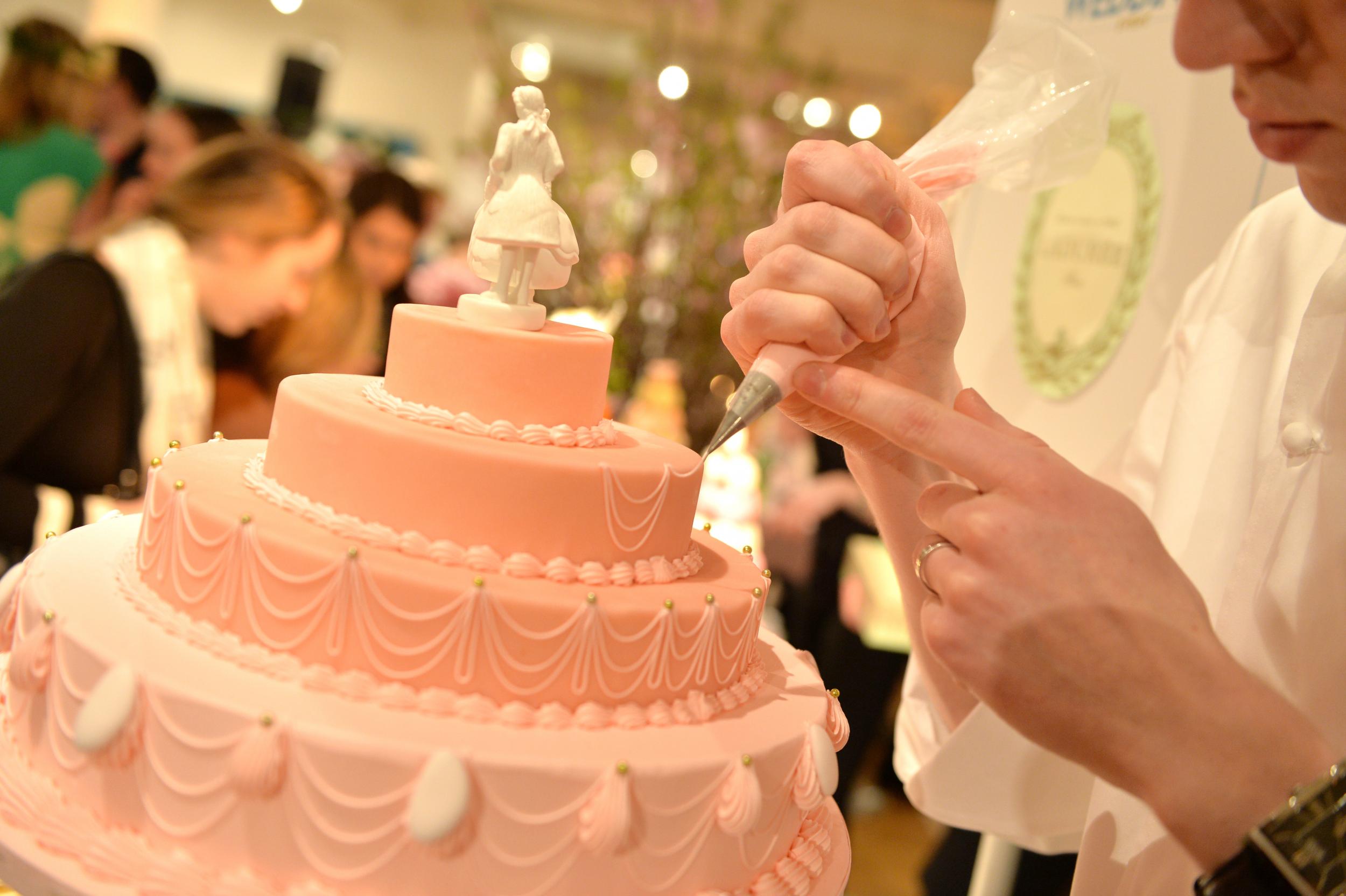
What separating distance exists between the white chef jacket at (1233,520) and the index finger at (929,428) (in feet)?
2.04

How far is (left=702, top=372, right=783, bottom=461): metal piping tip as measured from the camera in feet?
4.62

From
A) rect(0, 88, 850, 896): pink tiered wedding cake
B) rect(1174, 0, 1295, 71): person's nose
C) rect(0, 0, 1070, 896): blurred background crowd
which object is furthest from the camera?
rect(0, 0, 1070, 896): blurred background crowd

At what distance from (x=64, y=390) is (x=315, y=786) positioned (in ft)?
8.26

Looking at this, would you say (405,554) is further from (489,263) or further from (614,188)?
(614,188)

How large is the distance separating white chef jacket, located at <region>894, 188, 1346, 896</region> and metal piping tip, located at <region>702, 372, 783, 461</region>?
813 millimetres

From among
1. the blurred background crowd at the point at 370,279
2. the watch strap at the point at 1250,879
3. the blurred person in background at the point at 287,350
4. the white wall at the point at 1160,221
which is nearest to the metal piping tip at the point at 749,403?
the watch strap at the point at 1250,879

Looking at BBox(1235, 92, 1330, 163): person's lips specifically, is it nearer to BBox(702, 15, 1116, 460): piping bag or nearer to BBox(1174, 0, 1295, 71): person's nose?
BBox(1174, 0, 1295, 71): person's nose

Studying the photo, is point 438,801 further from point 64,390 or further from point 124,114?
point 124,114

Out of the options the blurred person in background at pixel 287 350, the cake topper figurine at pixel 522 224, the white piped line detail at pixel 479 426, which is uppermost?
the cake topper figurine at pixel 522 224

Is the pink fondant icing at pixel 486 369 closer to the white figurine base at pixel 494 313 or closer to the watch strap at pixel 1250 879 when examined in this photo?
the white figurine base at pixel 494 313

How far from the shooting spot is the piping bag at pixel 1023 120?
173 cm

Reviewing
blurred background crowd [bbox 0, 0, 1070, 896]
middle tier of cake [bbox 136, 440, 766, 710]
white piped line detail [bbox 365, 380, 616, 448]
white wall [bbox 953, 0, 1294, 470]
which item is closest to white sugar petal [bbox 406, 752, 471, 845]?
middle tier of cake [bbox 136, 440, 766, 710]

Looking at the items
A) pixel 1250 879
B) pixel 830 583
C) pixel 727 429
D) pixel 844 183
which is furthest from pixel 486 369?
pixel 830 583

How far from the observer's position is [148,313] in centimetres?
345
